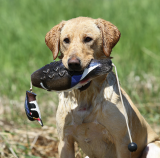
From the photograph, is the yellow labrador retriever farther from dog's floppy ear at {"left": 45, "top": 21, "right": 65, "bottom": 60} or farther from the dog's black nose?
the dog's black nose

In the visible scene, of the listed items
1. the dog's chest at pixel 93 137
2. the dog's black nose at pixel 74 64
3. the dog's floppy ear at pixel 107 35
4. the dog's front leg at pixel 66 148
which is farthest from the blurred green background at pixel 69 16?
the dog's black nose at pixel 74 64

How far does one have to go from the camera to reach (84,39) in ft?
Answer: 10.1

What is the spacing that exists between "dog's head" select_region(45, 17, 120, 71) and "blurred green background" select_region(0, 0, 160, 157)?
195 centimetres

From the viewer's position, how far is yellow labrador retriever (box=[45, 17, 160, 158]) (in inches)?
122

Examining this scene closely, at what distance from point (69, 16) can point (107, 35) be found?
533 centimetres

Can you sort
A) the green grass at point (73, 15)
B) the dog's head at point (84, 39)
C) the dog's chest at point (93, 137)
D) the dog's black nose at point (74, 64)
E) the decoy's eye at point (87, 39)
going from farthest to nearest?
the green grass at point (73, 15), the dog's chest at point (93, 137), the decoy's eye at point (87, 39), the dog's head at point (84, 39), the dog's black nose at point (74, 64)

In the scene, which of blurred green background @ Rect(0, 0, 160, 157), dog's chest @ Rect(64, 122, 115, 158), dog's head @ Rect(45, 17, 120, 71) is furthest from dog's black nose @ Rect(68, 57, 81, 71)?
blurred green background @ Rect(0, 0, 160, 157)

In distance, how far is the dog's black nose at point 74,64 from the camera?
9.12ft

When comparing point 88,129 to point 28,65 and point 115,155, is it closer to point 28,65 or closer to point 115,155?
point 115,155

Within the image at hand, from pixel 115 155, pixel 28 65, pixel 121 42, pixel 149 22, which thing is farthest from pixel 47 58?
pixel 115 155

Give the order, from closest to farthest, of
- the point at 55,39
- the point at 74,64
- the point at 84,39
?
the point at 74,64, the point at 84,39, the point at 55,39

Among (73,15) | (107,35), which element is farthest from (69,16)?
(107,35)

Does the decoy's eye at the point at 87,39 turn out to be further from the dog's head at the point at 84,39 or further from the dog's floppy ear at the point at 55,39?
the dog's floppy ear at the point at 55,39

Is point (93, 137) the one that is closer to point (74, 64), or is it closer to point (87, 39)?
point (74, 64)
